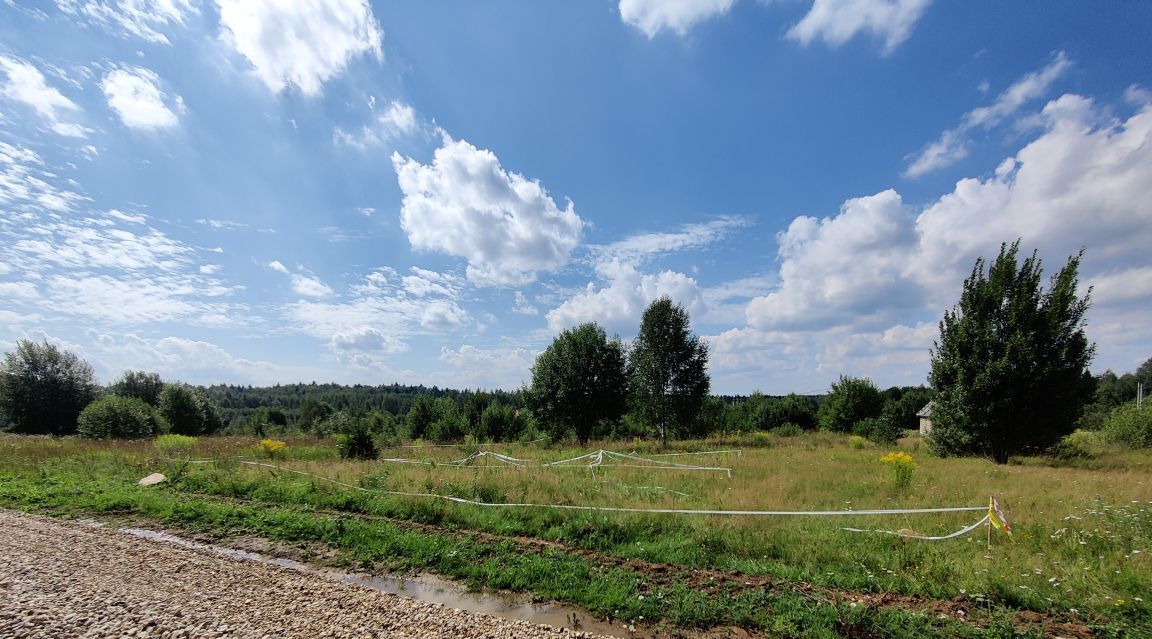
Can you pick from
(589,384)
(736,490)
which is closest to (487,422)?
(589,384)

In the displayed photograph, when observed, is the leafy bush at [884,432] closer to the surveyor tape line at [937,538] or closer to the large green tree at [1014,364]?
the large green tree at [1014,364]

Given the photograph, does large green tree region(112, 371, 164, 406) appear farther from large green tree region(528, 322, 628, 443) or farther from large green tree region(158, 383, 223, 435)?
large green tree region(528, 322, 628, 443)

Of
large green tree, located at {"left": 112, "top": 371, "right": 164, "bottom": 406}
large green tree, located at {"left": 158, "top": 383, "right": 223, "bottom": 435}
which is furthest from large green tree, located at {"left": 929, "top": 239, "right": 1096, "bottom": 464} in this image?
large green tree, located at {"left": 112, "top": 371, "right": 164, "bottom": 406}

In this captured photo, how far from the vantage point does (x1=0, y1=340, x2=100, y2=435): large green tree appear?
1312 inches

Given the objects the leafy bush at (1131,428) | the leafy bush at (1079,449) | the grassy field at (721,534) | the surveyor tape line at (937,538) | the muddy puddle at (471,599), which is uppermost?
the leafy bush at (1131,428)

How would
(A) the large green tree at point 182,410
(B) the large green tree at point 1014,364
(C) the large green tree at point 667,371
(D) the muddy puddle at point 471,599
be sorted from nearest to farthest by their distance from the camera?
(D) the muddy puddle at point 471,599 → (B) the large green tree at point 1014,364 → (C) the large green tree at point 667,371 → (A) the large green tree at point 182,410

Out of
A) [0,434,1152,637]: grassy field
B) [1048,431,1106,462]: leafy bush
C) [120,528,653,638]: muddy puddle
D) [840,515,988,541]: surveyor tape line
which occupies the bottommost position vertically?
[120,528,653,638]: muddy puddle

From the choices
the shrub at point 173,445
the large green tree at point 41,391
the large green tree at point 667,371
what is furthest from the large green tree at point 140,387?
the large green tree at point 667,371

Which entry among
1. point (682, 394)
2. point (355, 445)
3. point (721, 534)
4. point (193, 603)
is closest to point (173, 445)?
point (355, 445)

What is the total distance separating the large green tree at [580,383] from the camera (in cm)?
2702

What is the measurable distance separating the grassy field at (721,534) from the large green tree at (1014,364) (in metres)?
2.88

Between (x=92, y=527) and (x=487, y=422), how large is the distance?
105 ft

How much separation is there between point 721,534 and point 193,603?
7166mm

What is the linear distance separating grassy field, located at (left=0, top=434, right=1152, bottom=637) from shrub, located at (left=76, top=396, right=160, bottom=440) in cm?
1789
